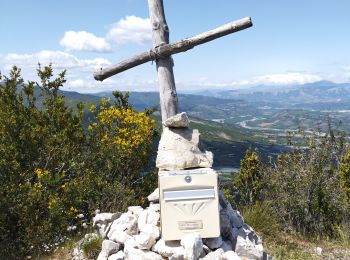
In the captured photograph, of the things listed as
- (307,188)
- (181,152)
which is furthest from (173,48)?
(307,188)

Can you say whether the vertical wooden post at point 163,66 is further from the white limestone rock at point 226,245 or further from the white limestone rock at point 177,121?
the white limestone rock at point 226,245

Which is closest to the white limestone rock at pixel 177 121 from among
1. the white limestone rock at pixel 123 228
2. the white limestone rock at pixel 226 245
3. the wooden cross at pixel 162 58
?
the wooden cross at pixel 162 58

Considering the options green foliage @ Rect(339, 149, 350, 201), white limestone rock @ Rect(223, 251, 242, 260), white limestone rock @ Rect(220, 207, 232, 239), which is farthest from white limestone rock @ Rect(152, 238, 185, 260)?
green foliage @ Rect(339, 149, 350, 201)

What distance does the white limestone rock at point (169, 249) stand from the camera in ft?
21.7

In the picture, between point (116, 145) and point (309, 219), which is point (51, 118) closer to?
point (116, 145)

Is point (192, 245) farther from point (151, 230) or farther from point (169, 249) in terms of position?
point (151, 230)

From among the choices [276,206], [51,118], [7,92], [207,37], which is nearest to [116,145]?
[51,118]

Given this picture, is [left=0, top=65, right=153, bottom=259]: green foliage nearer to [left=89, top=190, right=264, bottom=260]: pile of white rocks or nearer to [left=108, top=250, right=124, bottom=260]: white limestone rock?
[left=89, top=190, right=264, bottom=260]: pile of white rocks

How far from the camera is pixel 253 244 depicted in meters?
7.48

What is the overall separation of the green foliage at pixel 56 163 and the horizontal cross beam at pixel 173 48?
3.17 metres

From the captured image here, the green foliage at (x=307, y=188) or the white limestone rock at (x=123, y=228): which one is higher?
the white limestone rock at (x=123, y=228)

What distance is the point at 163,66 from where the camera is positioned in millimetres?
7824

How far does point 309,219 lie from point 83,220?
356 inches

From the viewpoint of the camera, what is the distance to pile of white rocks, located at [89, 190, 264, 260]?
21.9 ft
